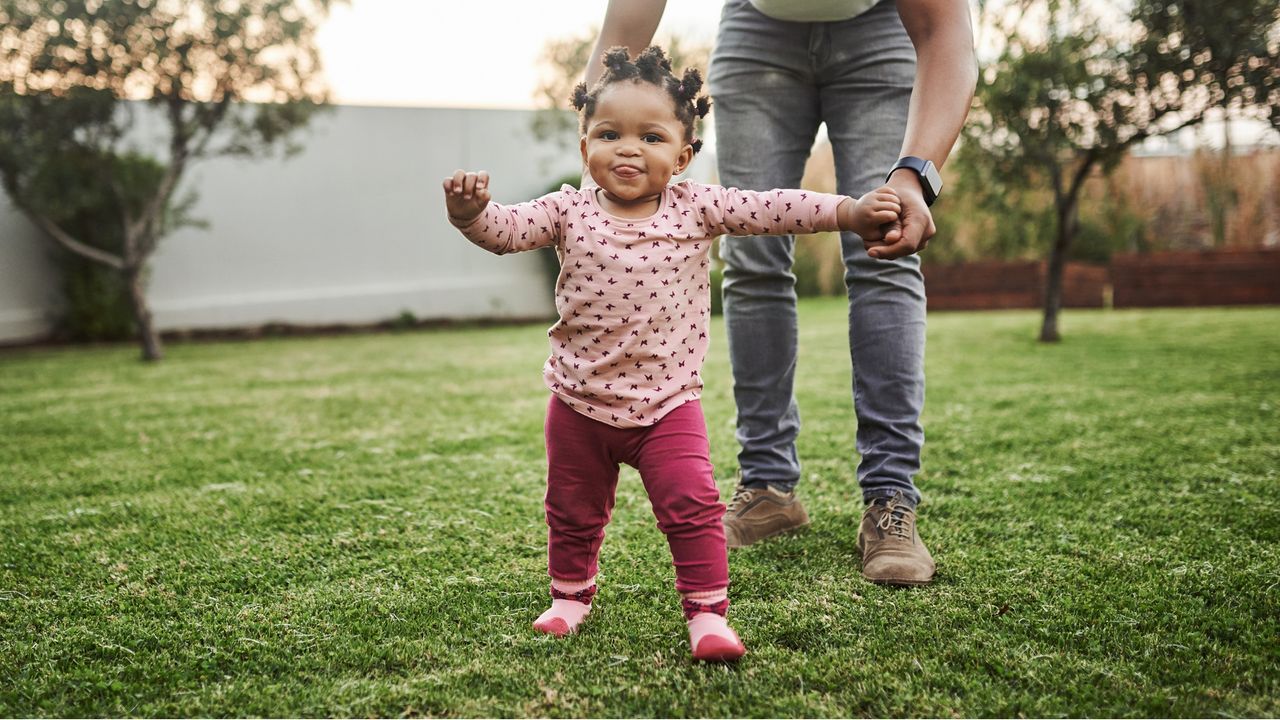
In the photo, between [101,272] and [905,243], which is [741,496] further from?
[101,272]

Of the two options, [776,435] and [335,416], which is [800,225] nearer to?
[776,435]

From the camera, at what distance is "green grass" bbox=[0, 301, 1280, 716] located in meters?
1.25

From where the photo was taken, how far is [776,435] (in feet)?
6.65

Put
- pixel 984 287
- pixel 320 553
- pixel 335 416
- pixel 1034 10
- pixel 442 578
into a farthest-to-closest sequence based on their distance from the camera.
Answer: pixel 984 287 < pixel 1034 10 < pixel 335 416 < pixel 320 553 < pixel 442 578

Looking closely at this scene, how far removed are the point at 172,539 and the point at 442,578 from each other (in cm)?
76

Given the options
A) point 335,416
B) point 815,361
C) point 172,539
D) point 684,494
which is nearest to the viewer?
point 684,494

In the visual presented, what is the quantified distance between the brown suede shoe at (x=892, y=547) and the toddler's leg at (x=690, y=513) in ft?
1.24

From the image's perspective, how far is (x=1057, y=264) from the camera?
6914 millimetres

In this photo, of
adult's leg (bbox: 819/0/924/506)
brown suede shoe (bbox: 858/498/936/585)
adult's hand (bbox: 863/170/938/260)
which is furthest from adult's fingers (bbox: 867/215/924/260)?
brown suede shoe (bbox: 858/498/936/585)

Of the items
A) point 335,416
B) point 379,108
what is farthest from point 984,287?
point 335,416

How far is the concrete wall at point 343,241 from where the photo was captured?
11.2m

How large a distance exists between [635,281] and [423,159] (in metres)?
11.9

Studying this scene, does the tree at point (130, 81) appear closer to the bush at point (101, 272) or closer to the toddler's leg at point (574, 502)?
the bush at point (101, 272)

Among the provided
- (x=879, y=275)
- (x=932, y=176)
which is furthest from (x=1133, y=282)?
(x=932, y=176)
